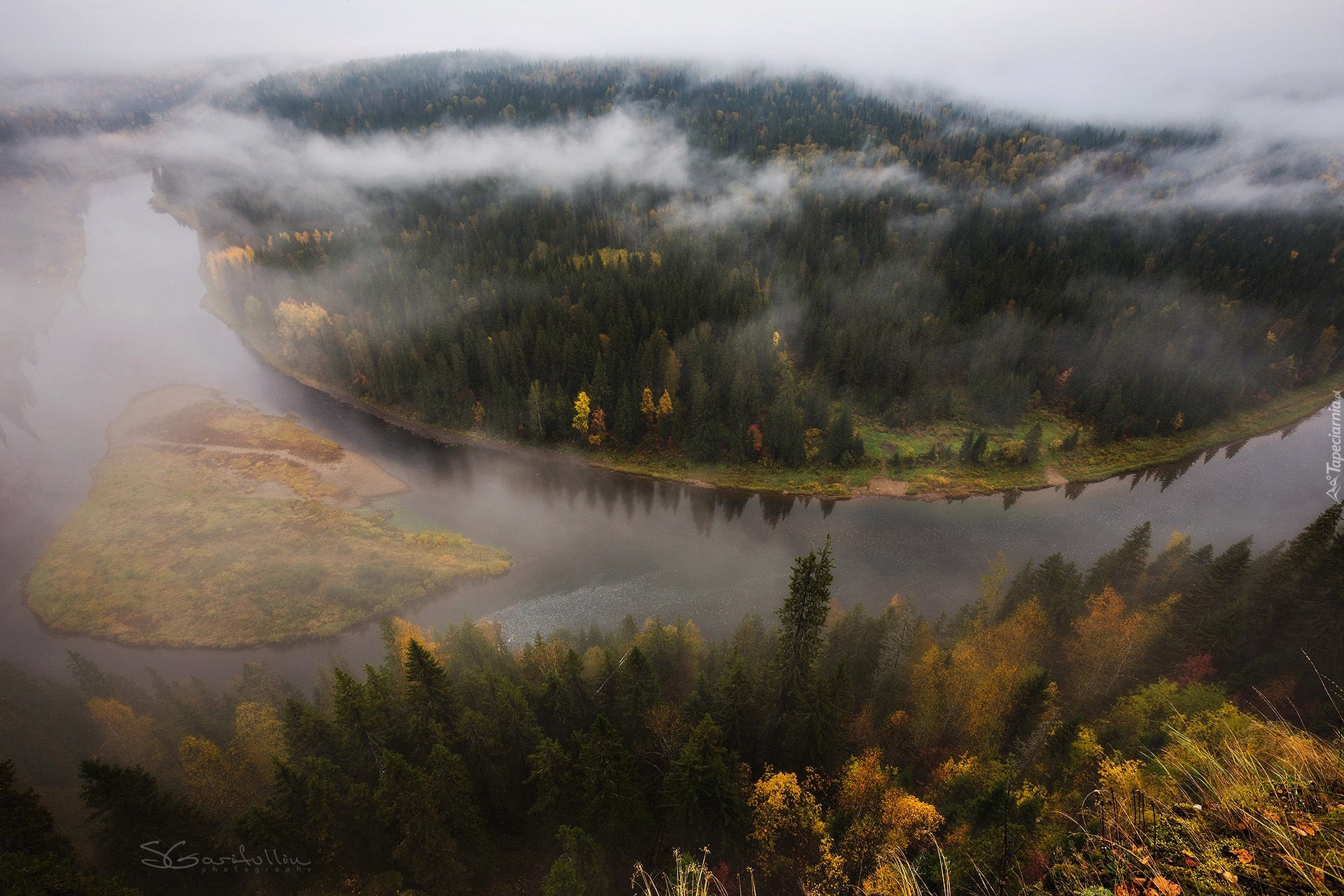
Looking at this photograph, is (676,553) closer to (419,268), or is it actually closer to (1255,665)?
(1255,665)

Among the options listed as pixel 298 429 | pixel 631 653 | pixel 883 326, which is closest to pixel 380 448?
pixel 298 429

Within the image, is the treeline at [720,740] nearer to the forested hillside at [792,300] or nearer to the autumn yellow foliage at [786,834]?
the autumn yellow foliage at [786,834]
